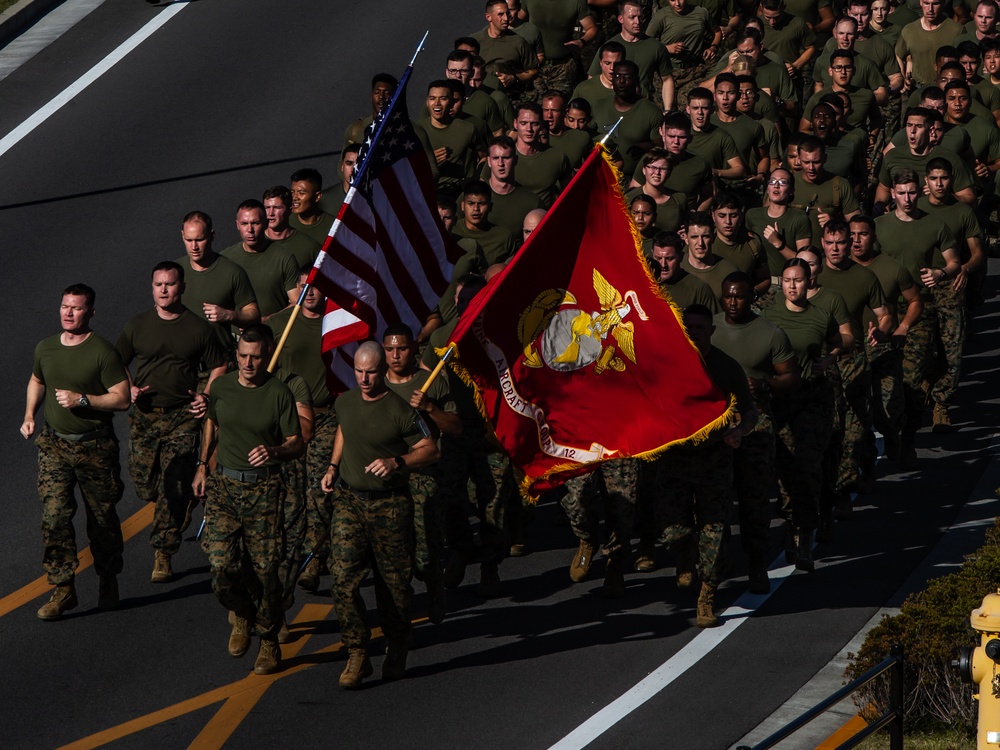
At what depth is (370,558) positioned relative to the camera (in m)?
11.8

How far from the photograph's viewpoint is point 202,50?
26.6m

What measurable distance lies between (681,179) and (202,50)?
468 inches

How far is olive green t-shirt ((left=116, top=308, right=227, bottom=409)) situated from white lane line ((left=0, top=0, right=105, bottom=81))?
13.5 m

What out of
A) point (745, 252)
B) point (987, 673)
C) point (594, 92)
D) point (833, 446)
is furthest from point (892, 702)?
point (594, 92)

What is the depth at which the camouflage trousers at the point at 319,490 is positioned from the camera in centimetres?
1271

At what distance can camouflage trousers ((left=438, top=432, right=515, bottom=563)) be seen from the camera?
13.2 meters

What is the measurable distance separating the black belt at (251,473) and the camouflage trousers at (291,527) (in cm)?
14

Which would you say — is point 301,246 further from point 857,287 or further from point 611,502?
point 857,287

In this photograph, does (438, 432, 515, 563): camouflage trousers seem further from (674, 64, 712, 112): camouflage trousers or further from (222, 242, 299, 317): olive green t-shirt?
(674, 64, 712, 112): camouflage trousers

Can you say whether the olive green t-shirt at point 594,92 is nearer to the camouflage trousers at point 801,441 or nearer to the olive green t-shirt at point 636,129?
the olive green t-shirt at point 636,129

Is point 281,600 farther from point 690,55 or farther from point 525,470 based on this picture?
point 690,55

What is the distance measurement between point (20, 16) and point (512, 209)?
14582 mm

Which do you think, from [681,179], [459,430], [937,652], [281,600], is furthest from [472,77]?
[937,652]

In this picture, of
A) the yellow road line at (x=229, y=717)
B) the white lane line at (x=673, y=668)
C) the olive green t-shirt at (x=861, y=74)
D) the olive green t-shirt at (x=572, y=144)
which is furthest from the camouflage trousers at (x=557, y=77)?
the yellow road line at (x=229, y=717)
